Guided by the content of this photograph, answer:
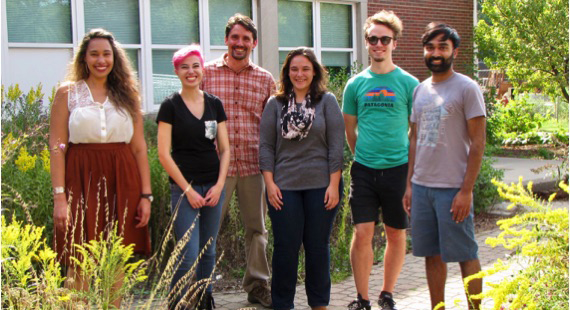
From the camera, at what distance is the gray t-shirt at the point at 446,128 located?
4332 mm

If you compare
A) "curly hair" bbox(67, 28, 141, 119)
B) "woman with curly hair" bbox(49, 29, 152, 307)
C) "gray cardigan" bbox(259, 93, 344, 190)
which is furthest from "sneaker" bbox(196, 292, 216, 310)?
"curly hair" bbox(67, 28, 141, 119)

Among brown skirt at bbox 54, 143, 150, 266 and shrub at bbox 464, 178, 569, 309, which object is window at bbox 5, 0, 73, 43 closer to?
brown skirt at bbox 54, 143, 150, 266

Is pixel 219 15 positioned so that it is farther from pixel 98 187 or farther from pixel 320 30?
pixel 98 187

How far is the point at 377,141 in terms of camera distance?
16.5 feet

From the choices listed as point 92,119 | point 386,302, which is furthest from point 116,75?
point 386,302

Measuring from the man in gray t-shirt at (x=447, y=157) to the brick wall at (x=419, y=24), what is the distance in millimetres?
9813

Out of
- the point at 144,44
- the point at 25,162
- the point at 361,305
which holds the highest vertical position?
the point at 144,44

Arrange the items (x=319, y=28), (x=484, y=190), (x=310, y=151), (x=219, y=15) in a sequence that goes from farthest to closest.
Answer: (x=319, y=28), (x=219, y=15), (x=484, y=190), (x=310, y=151)

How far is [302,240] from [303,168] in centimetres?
54

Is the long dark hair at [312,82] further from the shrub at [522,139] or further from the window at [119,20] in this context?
the shrub at [522,139]

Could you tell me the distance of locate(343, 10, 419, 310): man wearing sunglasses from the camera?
502cm

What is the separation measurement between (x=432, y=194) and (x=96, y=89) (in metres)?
2.20

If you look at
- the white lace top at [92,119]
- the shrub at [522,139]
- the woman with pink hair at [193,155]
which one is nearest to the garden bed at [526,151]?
the shrub at [522,139]

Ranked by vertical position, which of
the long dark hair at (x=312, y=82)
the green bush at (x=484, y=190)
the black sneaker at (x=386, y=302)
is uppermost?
the long dark hair at (x=312, y=82)
